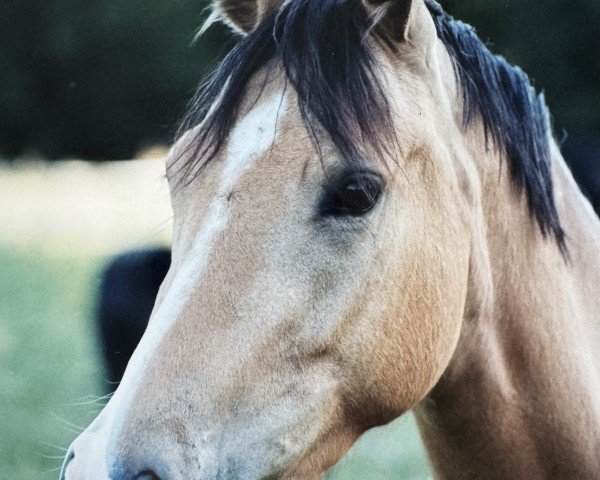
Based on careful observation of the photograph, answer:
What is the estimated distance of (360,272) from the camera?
129 cm

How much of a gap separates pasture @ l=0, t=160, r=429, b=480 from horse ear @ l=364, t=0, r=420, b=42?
2.43m

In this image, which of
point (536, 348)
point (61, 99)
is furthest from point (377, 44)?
point (61, 99)

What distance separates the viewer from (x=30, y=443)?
3762mm

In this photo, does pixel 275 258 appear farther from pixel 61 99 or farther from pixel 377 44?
pixel 61 99

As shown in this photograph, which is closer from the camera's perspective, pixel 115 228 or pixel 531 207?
pixel 531 207

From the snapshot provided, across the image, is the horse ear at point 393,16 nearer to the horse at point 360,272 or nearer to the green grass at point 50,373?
the horse at point 360,272

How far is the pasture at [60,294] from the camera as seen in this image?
389 cm

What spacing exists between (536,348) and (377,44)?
2.28ft

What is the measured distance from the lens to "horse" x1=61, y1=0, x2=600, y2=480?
46.3 inches

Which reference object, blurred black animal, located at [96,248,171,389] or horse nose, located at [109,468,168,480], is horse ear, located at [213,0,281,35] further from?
blurred black animal, located at [96,248,171,389]

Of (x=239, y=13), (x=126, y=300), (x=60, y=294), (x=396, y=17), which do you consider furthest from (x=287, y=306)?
(x=60, y=294)

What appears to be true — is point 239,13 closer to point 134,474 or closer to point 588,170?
point 134,474

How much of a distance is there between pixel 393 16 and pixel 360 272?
50 centimetres

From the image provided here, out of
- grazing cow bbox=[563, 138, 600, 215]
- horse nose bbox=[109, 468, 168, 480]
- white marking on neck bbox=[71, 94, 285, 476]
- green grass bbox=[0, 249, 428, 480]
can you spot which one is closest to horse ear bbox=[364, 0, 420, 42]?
white marking on neck bbox=[71, 94, 285, 476]
